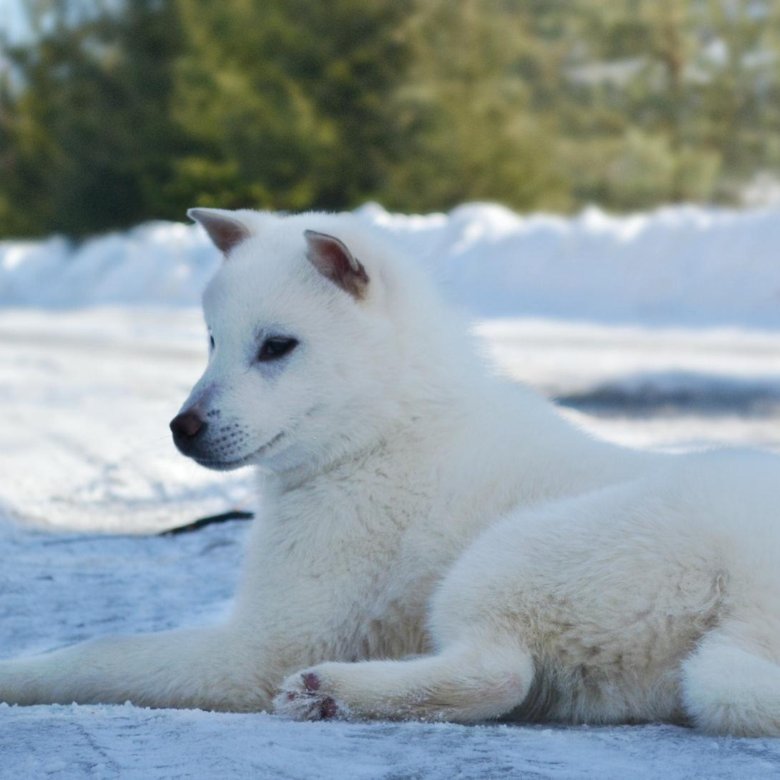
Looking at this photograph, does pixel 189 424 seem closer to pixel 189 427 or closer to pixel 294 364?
pixel 189 427

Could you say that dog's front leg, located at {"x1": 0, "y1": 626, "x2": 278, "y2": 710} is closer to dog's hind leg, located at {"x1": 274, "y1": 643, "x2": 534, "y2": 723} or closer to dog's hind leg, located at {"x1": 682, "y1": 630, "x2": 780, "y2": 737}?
dog's hind leg, located at {"x1": 274, "y1": 643, "x2": 534, "y2": 723}

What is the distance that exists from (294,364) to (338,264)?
288 millimetres

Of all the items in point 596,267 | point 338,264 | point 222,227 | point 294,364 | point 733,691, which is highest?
point 596,267

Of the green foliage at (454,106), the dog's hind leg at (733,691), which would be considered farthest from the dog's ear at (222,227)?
the green foliage at (454,106)

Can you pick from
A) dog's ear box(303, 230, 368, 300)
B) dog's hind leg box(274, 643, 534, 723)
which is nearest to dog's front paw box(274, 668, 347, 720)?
dog's hind leg box(274, 643, 534, 723)

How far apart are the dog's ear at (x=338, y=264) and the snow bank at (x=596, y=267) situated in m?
12.0

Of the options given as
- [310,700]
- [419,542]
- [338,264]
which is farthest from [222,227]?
[310,700]

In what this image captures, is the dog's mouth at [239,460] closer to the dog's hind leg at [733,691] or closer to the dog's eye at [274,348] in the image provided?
the dog's eye at [274,348]

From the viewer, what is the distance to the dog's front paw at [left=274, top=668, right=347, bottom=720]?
2918mm

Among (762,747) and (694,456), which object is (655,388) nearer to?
(694,456)

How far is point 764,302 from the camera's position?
56.0 feet

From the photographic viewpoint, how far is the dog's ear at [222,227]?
12.6ft

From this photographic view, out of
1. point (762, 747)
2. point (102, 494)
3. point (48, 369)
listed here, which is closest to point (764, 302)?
point (48, 369)

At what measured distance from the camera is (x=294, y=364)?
3.48 m
